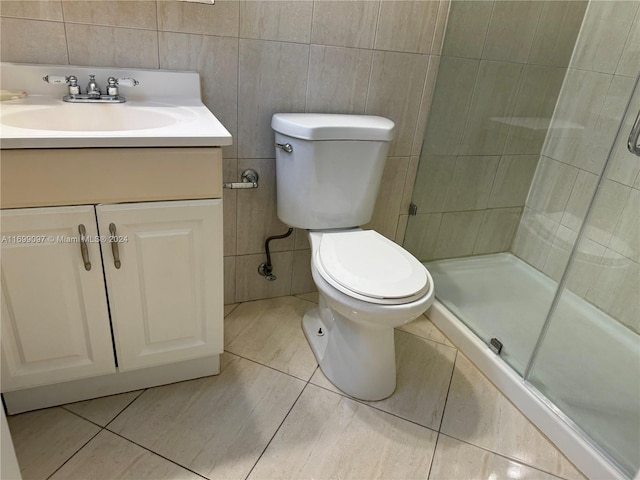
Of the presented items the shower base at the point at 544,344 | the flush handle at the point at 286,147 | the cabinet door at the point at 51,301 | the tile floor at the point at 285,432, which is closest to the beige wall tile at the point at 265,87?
the flush handle at the point at 286,147

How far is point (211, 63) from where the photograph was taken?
4.79 feet

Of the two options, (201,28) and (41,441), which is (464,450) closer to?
(41,441)

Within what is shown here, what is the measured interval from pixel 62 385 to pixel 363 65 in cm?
150

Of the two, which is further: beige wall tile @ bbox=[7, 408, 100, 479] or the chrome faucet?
the chrome faucet

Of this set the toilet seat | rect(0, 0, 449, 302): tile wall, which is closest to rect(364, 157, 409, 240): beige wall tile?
rect(0, 0, 449, 302): tile wall

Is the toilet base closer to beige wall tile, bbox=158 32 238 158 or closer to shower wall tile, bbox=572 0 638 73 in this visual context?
beige wall tile, bbox=158 32 238 158

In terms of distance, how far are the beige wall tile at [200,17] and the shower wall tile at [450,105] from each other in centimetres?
86

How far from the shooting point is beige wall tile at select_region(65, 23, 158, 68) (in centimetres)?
130

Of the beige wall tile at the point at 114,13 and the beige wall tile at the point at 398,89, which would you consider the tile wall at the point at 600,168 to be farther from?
the beige wall tile at the point at 114,13

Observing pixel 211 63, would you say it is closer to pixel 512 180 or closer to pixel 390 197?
pixel 390 197

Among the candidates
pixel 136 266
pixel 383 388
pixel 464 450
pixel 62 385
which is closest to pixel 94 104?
pixel 136 266

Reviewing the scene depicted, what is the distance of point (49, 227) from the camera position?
1048mm

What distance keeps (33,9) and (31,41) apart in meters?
0.09

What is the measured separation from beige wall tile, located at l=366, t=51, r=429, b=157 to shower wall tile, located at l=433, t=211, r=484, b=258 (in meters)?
0.48
